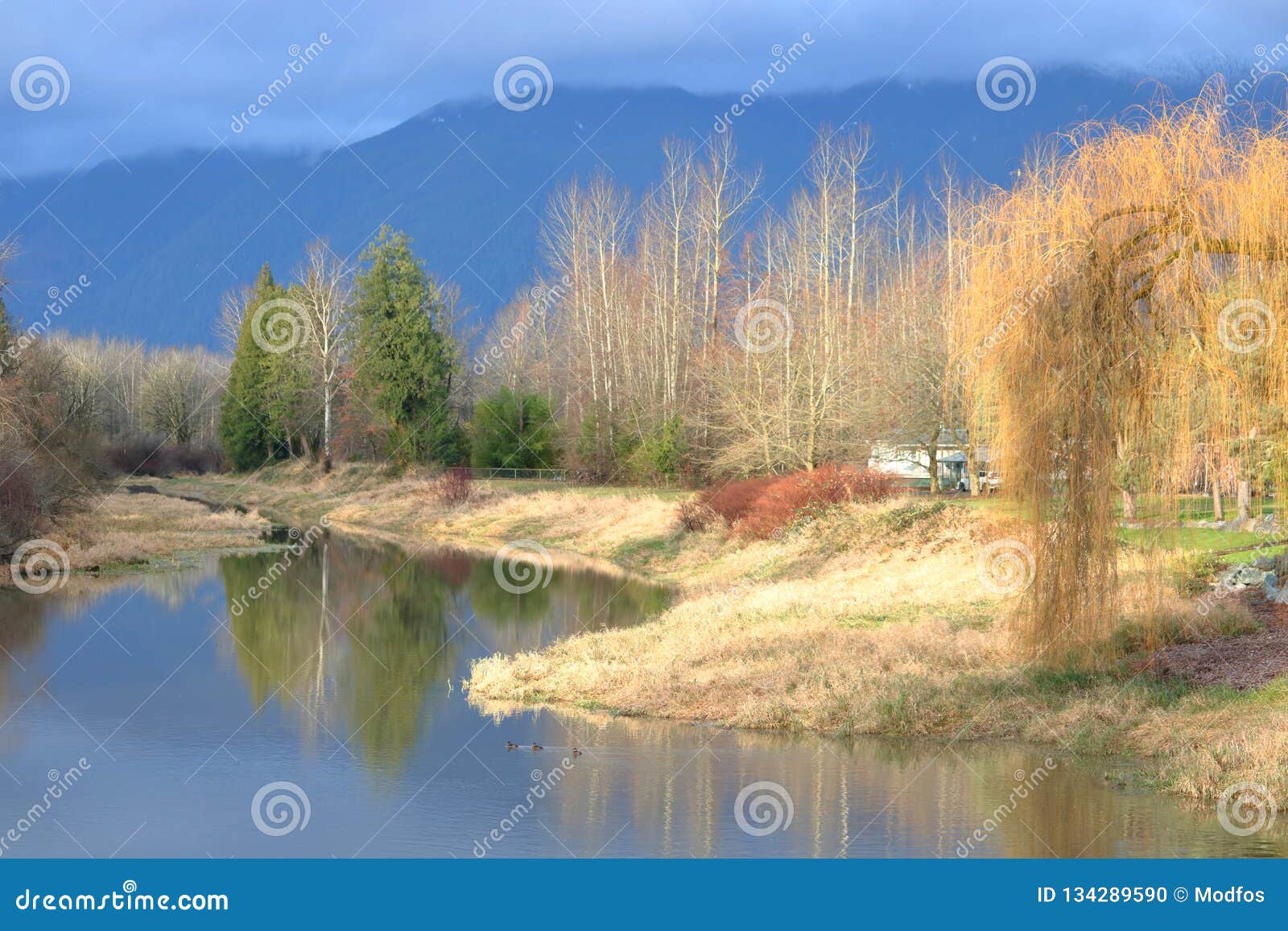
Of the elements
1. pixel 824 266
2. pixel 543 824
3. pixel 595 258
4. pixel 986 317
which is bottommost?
pixel 543 824

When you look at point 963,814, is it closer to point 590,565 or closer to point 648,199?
point 590,565

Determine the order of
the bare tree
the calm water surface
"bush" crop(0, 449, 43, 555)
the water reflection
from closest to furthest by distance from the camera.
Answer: the calm water surface < the water reflection < "bush" crop(0, 449, 43, 555) < the bare tree

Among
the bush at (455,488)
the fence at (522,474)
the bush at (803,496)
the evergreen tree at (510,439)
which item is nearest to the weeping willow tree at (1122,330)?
the bush at (803,496)

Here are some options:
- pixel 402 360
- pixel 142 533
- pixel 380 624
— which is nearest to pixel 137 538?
pixel 142 533

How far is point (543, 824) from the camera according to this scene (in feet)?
43.7

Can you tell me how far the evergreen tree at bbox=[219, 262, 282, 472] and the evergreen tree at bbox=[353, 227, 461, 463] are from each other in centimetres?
1497

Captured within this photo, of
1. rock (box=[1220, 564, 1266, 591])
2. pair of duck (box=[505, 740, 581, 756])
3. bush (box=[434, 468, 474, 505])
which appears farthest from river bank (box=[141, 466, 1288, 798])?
bush (box=[434, 468, 474, 505])

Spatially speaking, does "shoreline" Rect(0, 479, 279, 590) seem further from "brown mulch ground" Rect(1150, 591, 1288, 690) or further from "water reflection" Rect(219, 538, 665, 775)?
"brown mulch ground" Rect(1150, 591, 1288, 690)

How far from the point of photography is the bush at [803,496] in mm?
33500

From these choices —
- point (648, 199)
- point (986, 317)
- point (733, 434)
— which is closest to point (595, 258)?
point (648, 199)

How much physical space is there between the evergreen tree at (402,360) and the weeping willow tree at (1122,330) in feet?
165

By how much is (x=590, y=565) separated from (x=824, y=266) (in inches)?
668

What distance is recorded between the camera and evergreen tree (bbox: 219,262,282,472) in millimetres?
80375

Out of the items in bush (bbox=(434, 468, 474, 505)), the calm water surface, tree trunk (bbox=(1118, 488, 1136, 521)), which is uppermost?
bush (bbox=(434, 468, 474, 505))
